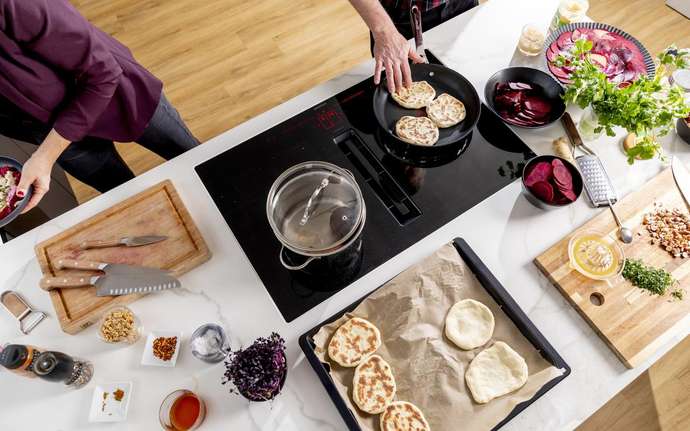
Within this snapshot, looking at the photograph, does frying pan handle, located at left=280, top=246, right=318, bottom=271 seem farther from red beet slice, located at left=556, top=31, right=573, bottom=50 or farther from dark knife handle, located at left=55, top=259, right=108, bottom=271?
red beet slice, located at left=556, top=31, right=573, bottom=50

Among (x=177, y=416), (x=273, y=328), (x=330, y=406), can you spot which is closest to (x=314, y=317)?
(x=273, y=328)

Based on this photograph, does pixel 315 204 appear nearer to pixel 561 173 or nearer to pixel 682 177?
pixel 561 173

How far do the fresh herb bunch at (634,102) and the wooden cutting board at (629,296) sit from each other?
182 mm

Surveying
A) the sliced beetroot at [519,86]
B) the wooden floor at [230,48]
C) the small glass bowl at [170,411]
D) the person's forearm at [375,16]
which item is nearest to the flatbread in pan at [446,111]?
the sliced beetroot at [519,86]

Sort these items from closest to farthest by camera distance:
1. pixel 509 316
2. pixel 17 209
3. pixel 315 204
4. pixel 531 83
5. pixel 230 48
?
pixel 509 316, pixel 315 204, pixel 17 209, pixel 531 83, pixel 230 48

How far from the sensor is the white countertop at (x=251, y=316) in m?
1.04

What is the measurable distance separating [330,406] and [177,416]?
1.17 ft

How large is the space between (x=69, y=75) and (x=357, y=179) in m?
0.89

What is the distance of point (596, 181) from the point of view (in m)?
1.25

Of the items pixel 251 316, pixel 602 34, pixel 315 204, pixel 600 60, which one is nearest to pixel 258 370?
pixel 251 316

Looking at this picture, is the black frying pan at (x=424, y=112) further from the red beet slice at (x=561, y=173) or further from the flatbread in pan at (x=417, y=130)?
the red beet slice at (x=561, y=173)

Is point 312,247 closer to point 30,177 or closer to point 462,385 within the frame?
point 462,385

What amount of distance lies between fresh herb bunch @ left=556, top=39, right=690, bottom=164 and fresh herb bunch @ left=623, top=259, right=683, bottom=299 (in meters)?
0.28

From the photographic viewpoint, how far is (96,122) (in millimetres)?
1389
